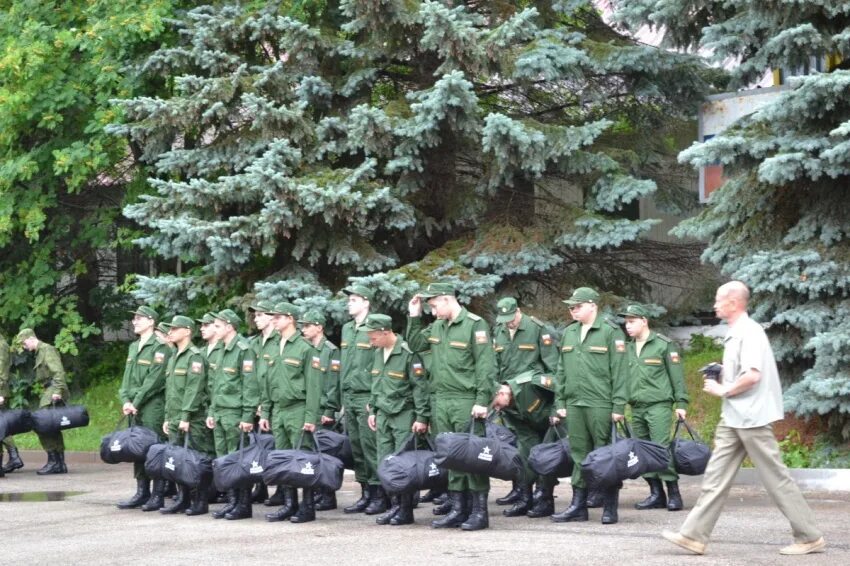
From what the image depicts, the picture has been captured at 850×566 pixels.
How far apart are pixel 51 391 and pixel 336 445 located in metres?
6.04

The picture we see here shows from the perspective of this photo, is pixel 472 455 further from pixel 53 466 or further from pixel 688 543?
pixel 53 466

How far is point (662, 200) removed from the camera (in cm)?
1816

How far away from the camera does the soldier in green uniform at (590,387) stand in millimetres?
Answer: 11344

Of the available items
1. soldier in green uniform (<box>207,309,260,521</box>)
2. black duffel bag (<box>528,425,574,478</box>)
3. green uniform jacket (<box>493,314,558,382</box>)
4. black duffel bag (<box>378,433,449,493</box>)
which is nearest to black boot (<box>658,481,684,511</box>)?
black duffel bag (<box>528,425,574,478</box>)

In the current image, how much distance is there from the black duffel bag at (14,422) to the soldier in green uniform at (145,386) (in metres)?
3.56

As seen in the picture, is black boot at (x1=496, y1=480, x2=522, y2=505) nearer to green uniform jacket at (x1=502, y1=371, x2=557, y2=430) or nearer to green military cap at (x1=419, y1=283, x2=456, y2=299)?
green uniform jacket at (x1=502, y1=371, x2=557, y2=430)

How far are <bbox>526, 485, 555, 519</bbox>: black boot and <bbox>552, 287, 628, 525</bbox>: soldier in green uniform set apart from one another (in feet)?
1.29

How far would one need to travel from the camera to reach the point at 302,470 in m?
11.5

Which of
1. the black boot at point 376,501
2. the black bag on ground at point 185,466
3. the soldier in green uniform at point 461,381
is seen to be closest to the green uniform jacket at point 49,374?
the black bag on ground at point 185,466

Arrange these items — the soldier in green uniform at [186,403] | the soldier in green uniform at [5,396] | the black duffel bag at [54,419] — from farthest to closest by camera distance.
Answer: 1. the soldier in green uniform at [5,396]
2. the black duffel bag at [54,419]
3. the soldier in green uniform at [186,403]

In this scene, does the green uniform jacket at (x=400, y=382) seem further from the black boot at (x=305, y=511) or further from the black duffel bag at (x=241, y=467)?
the black duffel bag at (x=241, y=467)

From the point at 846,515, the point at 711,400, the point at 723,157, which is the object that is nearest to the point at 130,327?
the point at 711,400

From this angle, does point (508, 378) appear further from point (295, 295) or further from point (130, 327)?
point (130, 327)

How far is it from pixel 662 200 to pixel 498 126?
9.57 feet
